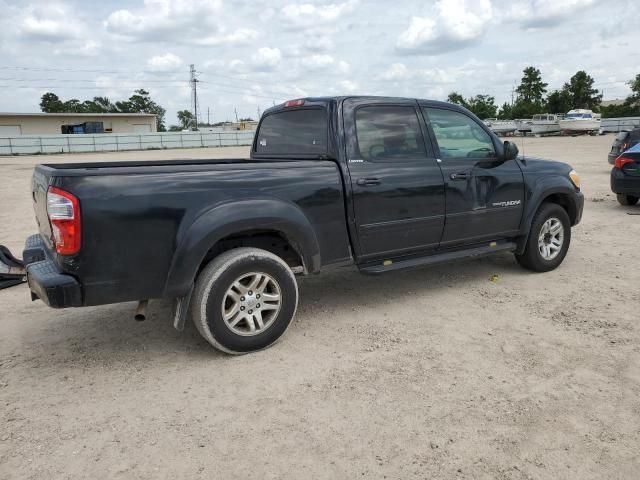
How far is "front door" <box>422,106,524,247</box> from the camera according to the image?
16.3 feet

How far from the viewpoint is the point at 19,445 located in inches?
113

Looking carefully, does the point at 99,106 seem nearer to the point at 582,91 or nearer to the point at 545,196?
the point at 582,91

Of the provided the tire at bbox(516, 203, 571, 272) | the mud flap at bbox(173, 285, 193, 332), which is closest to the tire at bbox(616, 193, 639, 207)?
the tire at bbox(516, 203, 571, 272)

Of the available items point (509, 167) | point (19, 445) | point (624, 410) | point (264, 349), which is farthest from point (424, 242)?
point (19, 445)

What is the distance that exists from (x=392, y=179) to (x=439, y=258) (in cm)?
94

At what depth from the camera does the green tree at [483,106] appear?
7938 cm

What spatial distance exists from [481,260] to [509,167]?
146 cm

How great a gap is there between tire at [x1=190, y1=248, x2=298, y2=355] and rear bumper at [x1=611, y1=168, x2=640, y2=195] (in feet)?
25.4

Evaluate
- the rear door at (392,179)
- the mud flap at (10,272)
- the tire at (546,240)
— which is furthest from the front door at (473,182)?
the mud flap at (10,272)

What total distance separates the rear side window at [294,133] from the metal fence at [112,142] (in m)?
40.0

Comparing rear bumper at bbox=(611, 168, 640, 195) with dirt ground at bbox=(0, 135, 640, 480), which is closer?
dirt ground at bbox=(0, 135, 640, 480)

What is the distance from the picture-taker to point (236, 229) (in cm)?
377

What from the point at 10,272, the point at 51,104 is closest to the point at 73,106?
the point at 51,104

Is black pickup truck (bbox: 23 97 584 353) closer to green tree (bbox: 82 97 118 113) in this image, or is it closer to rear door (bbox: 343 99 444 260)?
rear door (bbox: 343 99 444 260)
